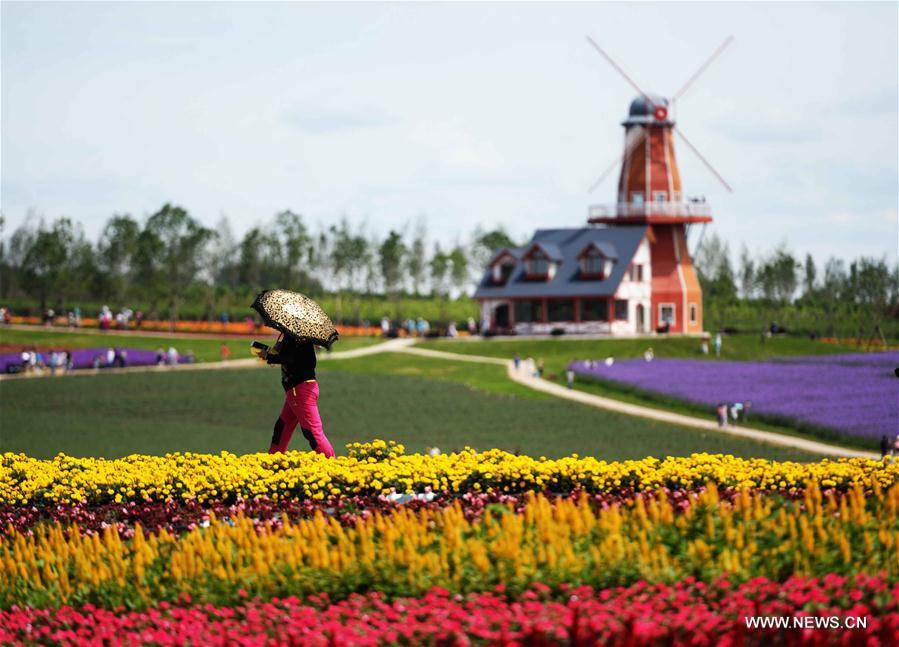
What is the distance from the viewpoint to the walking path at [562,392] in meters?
34.7

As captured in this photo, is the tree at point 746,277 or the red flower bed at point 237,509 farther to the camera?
the tree at point 746,277

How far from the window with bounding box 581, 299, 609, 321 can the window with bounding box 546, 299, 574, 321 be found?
0.75 meters

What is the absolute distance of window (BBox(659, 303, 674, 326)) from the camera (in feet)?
251

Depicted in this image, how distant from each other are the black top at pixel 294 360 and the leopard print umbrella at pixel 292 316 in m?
0.21

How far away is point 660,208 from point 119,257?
1564 inches

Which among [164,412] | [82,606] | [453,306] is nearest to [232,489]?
[82,606]

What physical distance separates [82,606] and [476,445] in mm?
22708

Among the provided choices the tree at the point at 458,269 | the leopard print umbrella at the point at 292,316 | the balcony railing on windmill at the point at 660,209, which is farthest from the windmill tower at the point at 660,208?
the leopard print umbrella at the point at 292,316

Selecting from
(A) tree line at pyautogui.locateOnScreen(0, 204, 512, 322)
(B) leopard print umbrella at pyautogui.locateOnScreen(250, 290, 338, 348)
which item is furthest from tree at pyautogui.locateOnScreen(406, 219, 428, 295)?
(B) leopard print umbrella at pyautogui.locateOnScreen(250, 290, 338, 348)

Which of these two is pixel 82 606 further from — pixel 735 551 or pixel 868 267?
pixel 868 267

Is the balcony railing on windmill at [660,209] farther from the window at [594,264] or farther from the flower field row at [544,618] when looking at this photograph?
the flower field row at [544,618]

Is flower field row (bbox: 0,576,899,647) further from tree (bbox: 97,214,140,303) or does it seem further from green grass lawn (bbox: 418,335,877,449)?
tree (bbox: 97,214,140,303)

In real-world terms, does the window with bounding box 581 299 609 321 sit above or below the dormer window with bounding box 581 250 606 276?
below

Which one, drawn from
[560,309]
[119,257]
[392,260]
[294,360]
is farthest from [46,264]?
[294,360]
